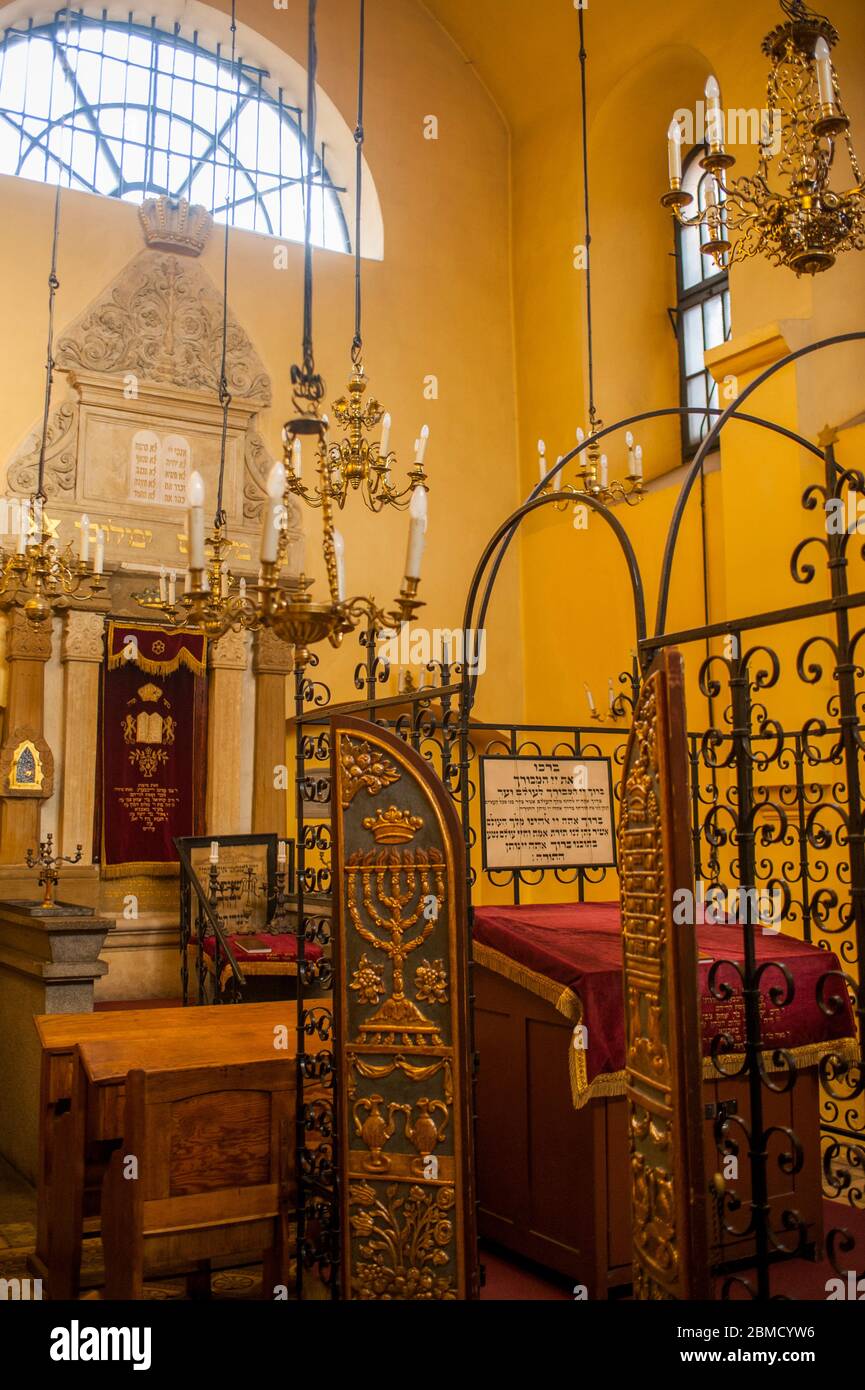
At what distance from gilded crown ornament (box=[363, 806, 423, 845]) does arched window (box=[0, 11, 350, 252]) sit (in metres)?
7.08

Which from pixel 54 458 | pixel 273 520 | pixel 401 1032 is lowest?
pixel 401 1032

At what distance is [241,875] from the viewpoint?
855cm

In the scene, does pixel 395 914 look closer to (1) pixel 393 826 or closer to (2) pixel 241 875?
(1) pixel 393 826

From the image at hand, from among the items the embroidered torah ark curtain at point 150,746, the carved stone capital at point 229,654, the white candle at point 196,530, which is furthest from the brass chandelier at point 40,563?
the white candle at point 196,530

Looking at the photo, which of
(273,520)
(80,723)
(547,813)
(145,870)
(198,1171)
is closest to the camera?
(273,520)

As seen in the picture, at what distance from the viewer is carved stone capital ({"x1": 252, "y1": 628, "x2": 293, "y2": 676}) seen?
9281mm

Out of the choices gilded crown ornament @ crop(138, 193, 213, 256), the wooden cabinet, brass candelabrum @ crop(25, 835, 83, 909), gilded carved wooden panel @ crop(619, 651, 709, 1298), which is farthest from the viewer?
gilded crown ornament @ crop(138, 193, 213, 256)

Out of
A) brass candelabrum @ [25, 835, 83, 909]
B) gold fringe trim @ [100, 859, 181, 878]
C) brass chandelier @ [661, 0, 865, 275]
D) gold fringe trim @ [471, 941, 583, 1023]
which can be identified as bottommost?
gold fringe trim @ [471, 941, 583, 1023]

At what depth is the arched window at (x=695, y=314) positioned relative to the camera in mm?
9609

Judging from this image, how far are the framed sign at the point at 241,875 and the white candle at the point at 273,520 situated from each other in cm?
617

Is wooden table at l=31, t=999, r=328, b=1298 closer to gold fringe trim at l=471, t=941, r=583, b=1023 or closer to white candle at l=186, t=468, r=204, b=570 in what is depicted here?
gold fringe trim at l=471, t=941, r=583, b=1023

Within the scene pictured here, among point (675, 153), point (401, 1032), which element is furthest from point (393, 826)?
point (675, 153)

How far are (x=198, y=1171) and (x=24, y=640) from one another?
5813 millimetres

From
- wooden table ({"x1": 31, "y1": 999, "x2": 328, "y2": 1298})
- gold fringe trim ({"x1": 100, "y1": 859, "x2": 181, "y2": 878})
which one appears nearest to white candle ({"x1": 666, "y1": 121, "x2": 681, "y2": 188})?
wooden table ({"x1": 31, "y1": 999, "x2": 328, "y2": 1298})
